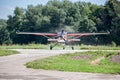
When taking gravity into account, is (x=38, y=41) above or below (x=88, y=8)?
below

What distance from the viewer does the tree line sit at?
80.4 metres

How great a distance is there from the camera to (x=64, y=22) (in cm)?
9406

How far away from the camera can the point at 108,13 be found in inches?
3228

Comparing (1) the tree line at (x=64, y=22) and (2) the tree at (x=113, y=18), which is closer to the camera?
(2) the tree at (x=113, y=18)

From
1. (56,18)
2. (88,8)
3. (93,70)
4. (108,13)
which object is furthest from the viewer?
(88,8)

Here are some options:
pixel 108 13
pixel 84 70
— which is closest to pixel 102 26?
pixel 108 13

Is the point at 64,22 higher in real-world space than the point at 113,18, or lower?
lower

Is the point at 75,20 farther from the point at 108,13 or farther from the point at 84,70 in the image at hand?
the point at 84,70

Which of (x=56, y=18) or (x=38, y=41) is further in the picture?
(x=56, y=18)

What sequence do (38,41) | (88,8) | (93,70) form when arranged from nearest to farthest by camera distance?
(93,70) < (38,41) < (88,8)

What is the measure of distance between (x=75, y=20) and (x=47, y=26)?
10.0m

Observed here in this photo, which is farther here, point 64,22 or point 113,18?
point 64,22

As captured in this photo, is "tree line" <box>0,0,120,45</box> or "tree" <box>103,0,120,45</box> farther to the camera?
"tree line" <box>0,0,120,45</box>

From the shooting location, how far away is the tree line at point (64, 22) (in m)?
80.4
